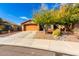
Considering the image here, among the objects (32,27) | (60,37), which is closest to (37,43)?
(32,27)

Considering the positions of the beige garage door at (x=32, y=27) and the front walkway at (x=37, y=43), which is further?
the beige garage door at (x=32, y=27)

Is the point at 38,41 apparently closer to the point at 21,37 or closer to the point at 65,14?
the point at 21,37

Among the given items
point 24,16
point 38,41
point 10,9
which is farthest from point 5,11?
point 38,41

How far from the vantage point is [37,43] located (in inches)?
174

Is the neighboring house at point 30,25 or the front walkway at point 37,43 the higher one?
the neighboring house at point 30,25

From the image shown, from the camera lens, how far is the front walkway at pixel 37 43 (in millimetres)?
4281

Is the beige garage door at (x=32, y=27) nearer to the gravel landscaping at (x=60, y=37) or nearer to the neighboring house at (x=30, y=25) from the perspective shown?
the neighboring house at (x=30, y=25)

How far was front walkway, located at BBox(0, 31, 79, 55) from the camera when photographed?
169 inches

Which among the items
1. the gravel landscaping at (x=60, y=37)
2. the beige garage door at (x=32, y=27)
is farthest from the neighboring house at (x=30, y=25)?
the gravel landscaping at (x=60, y=37)

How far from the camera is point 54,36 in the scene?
176 inches

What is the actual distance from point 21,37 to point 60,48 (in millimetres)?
947

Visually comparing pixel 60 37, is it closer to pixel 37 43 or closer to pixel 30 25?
pixel 37 43

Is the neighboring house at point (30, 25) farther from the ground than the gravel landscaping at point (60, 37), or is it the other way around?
the neighboring house at point (30, 25)

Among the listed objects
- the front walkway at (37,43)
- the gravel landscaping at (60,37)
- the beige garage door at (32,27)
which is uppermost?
the beige garage door at (32,27)
